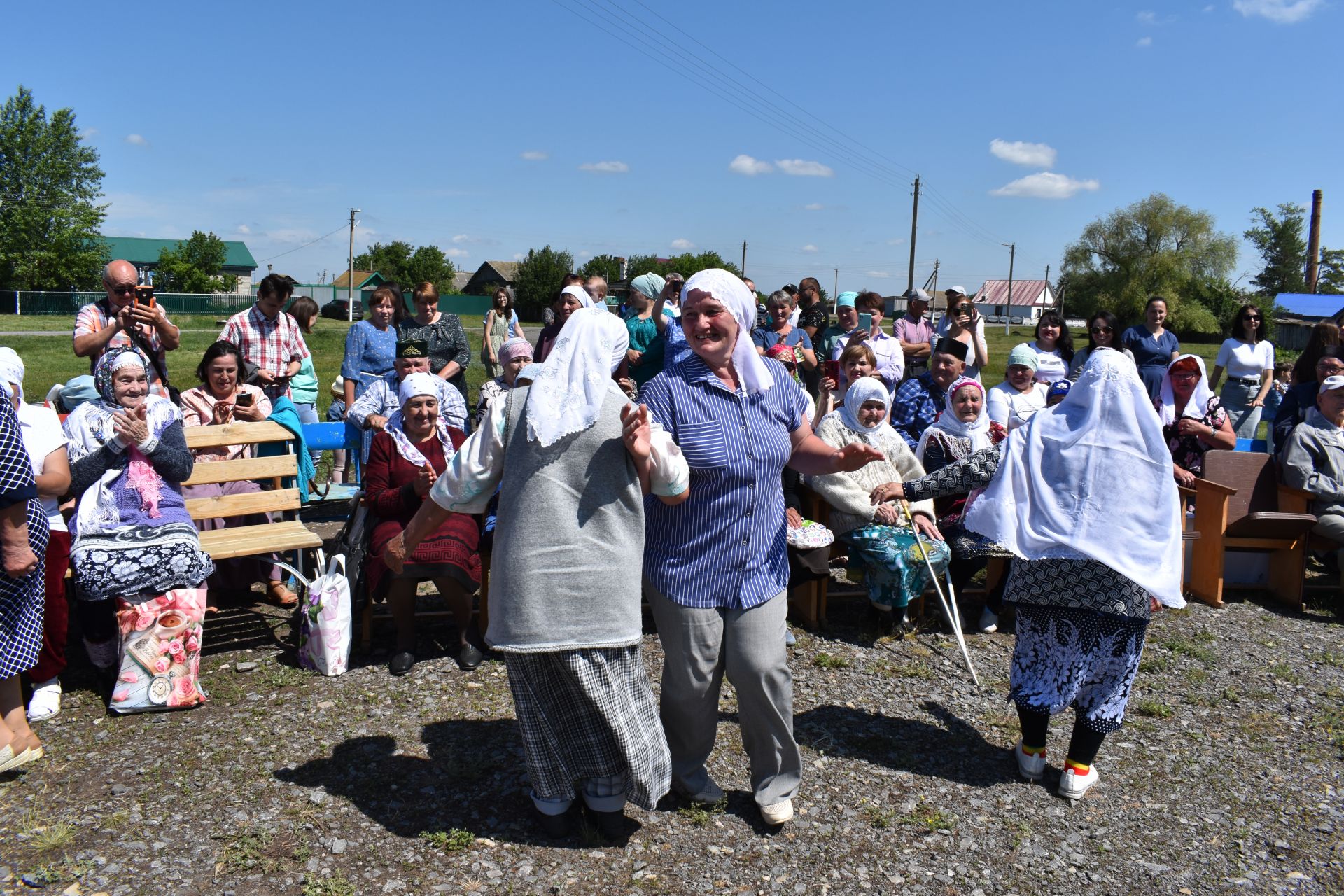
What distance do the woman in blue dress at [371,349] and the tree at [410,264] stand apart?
63.8m

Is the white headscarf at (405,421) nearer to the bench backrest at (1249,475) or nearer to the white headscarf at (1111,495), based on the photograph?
the white headscarf at (1111,495)

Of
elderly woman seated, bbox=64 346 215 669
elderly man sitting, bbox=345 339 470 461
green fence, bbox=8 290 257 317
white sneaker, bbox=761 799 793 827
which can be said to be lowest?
white sneaker, bbox=761 799 793 827

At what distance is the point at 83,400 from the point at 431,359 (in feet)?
8.28

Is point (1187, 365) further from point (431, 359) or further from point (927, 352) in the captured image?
point (431, 359)

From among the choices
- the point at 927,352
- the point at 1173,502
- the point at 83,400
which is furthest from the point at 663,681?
the point at 927,352

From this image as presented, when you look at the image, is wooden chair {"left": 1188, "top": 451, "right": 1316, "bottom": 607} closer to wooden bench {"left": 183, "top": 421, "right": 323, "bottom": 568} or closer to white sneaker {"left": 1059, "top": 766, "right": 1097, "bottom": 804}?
white sneaker {"left": 1059, "top": 766, "right": 1097, "bottom": 804}

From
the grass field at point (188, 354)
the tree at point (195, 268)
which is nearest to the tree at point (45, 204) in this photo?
the tree at point (195, 268)

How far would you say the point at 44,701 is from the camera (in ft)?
14.0

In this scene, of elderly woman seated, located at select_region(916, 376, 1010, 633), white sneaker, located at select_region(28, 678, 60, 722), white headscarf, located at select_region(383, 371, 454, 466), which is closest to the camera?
white sneaker, located at select_region(28, 678, 60, 722)

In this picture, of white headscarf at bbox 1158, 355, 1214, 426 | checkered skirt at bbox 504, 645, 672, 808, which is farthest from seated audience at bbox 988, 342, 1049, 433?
checkered skirt at bbox 504, 645, 672, 808

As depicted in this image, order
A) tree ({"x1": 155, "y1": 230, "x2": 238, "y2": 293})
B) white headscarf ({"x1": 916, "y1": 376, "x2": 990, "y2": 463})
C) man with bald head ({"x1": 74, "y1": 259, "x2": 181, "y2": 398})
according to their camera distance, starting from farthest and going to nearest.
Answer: tree ({"x1": 155, "y1": 230, "x2": 238, "y2": 293}) → white headscarf ({"x1": 916, "y1": 376, "x2": 990, "y2": 463}) → man with bald head ({"x1": 74, "y1": 259, "x2": 181, "y2": 398})

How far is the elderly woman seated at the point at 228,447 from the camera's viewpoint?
18.9 ft

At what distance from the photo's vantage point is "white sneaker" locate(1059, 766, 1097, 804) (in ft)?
12.4

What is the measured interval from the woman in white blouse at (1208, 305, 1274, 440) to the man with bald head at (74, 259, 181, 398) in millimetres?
9066
